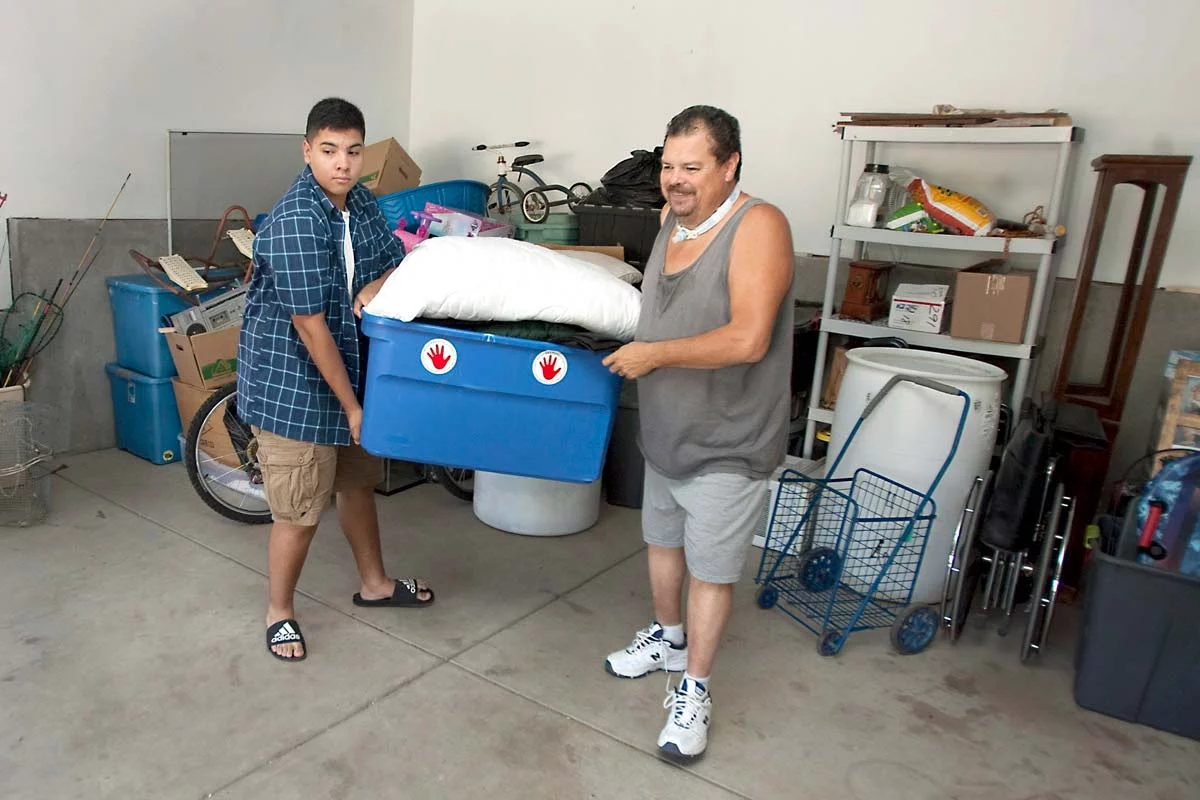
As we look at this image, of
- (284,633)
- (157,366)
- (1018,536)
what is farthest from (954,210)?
(157,366)

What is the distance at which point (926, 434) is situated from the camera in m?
2.88

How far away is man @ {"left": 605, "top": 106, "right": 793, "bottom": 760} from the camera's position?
1954 millimetres

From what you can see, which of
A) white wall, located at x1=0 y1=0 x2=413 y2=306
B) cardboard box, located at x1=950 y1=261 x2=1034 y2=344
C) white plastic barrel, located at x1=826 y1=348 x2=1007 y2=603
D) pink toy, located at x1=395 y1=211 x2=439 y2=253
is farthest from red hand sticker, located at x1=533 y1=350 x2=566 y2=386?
white wall, located at x1=0 y1=0 x2=413 y2=306

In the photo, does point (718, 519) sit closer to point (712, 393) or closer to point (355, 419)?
point (712, 393)

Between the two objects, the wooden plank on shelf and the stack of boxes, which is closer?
the wooden plank on shelf

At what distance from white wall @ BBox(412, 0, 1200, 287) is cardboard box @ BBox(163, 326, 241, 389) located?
1.93 meters

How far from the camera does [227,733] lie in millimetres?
2156

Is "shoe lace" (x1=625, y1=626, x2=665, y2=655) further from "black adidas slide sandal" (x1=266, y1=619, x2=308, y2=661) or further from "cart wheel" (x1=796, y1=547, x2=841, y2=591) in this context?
"black adidas slide sandal" (x1=266, y1=619, x2=308, y2=661)

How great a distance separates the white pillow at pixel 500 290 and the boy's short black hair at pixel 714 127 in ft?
1.49

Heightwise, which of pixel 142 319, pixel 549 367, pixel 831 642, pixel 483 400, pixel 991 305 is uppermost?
pixel 991 305

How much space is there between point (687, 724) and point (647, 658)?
0.37m

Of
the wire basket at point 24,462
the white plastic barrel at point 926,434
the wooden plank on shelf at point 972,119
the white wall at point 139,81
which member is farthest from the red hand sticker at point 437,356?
the white wall at point 139,81

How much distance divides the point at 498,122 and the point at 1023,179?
2.72 meters

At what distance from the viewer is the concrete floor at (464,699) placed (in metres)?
2.08
